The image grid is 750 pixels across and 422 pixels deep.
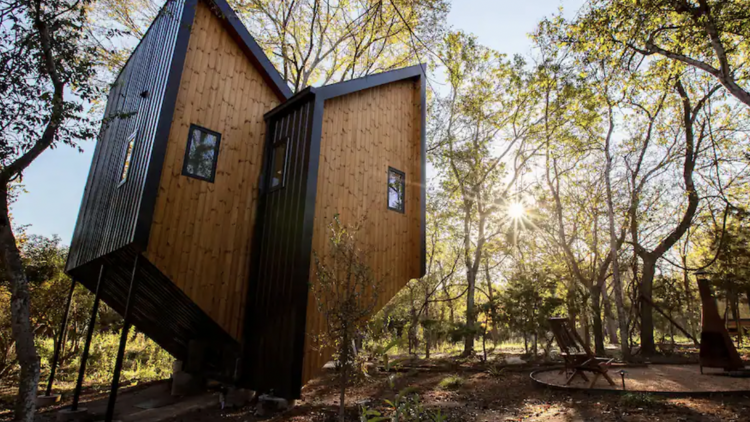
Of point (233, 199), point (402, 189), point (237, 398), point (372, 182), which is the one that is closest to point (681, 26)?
point (402, 189)

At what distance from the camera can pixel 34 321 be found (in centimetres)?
1217

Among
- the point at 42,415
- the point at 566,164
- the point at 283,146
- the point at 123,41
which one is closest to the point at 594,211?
the point at 566,164

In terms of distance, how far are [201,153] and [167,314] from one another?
3.78m

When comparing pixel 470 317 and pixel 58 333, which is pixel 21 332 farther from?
pixel 470 317

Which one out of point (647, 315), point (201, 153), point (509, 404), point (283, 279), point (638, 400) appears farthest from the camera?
point (647, 315)

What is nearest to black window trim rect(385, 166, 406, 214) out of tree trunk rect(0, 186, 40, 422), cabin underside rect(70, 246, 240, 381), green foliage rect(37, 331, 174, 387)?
cabin underside rect(70, 246, 240, 381)

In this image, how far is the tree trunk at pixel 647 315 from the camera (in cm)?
1355

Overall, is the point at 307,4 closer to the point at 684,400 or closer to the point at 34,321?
→ the point at 34,321

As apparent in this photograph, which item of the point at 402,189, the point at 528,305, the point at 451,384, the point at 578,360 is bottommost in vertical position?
the point at 451,384

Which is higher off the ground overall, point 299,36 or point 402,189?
point 299,36

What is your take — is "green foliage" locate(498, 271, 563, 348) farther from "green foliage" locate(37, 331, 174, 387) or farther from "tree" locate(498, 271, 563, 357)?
"green foliage" locate(37, 331, 174, 387)

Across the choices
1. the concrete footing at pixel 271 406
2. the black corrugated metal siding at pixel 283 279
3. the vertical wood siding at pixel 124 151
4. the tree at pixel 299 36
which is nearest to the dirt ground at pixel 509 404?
the concrete footing at pixel 271 406

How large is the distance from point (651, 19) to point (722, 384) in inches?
291

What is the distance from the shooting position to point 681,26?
24.0ft
